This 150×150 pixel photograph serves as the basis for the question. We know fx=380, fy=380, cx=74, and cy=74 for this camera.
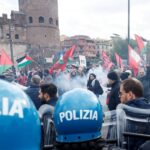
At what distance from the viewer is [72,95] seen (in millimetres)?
2748

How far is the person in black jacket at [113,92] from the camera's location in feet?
18.0

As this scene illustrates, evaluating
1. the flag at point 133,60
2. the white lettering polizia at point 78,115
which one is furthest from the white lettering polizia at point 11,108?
the flag at point 133,60

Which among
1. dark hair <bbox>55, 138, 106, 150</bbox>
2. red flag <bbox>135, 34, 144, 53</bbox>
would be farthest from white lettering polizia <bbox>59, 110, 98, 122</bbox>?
red flag <bbox>135, 34, 144, 53</bbox>

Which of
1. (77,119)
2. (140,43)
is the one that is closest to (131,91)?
(77,119)

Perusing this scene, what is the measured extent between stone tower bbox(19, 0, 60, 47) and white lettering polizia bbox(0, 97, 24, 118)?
1969 inches

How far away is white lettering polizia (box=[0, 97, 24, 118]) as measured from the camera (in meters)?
1.60

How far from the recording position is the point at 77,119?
2.63 m

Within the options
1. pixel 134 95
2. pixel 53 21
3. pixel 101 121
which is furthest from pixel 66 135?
pixel 53 21

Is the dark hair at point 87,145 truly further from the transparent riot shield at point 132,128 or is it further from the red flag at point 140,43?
the red flag at point 140,43

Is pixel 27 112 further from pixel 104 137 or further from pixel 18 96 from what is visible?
pixel 104 137

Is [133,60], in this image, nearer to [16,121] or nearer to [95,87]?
[95,87]

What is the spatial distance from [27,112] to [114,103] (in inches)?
153

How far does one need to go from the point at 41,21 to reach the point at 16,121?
5203 cm

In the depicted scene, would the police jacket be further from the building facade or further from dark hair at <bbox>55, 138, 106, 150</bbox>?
the building facade
